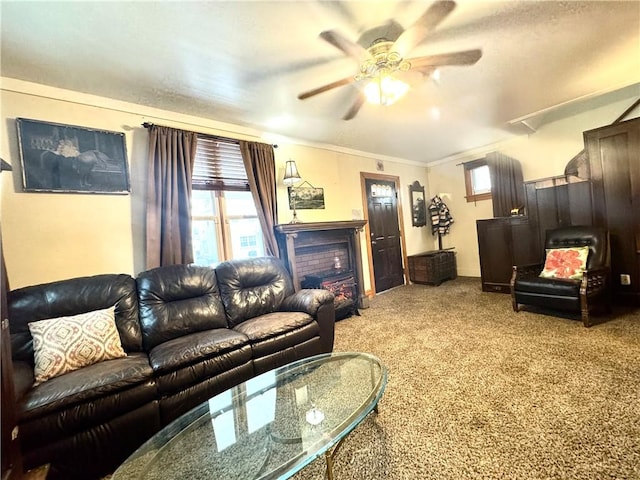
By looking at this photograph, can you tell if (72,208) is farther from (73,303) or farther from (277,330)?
(277,330)

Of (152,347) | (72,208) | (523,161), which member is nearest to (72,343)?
(152,347)

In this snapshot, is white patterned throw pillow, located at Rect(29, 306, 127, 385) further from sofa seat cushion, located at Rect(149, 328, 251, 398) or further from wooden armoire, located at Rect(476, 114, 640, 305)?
wooden armoire, located at Rect(476, 114, 640, 305)

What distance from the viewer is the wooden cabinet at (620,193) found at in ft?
9.50

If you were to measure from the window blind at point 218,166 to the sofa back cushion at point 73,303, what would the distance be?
1.26 meters

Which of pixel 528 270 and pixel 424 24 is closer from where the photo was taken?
pixel 424 24

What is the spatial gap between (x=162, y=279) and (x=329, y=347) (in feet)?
5.20

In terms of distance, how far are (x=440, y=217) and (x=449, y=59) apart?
407cm

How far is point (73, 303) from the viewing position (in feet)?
6.21

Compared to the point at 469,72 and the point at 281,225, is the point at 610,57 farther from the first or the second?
the point at 281,225

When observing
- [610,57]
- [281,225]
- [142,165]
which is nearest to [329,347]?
[281,225]

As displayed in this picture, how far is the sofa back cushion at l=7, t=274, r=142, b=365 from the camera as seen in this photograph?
5.58 feet

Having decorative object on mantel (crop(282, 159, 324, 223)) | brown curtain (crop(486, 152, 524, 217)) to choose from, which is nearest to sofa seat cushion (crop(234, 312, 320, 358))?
decorative object on mantel (crop(282, 159, 324, 223))

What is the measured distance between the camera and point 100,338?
1771mm

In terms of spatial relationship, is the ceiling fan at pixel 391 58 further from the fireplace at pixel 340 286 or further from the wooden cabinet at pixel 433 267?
the wooden cabinet at pixel 433 267
